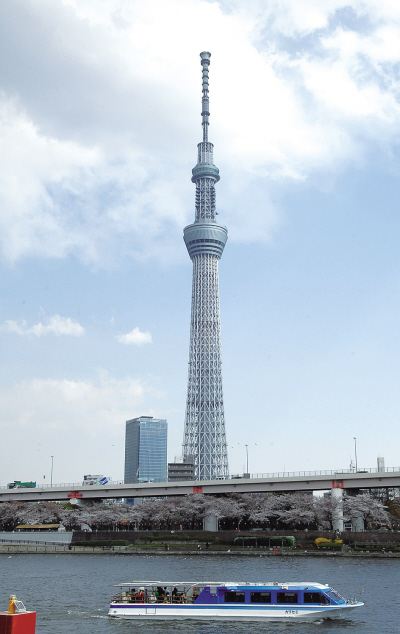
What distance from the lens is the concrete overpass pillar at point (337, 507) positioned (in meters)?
116

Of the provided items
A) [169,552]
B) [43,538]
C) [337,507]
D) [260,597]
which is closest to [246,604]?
[260,597]

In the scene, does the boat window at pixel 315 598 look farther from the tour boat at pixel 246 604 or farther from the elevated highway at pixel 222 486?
the elevated highway at pixel 222 486

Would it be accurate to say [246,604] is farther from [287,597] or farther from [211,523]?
[211,523]

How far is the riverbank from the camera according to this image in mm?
91188

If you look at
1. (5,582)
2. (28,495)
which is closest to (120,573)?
(5,582)

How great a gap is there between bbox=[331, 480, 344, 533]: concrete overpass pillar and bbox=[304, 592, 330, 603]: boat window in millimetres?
68872

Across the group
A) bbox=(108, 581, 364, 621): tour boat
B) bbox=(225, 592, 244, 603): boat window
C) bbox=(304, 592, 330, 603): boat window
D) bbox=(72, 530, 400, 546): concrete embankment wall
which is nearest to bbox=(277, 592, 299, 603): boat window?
bbox=(108, 581, 364, 621): tour boat

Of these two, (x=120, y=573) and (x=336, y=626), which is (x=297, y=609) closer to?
(x=336, y=626)

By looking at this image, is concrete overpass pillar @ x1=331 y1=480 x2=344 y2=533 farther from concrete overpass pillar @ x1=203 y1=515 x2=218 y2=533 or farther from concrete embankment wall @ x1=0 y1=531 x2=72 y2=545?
concrete embankment wall @ x1=0 y1=531 x2=72 y2=545

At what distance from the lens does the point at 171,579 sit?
2571 inches

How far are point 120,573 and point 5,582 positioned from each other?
13369mm

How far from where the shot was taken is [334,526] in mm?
116625

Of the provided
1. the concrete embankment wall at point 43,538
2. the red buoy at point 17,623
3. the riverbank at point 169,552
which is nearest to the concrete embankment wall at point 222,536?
the concrete embankment wall at point 43,538

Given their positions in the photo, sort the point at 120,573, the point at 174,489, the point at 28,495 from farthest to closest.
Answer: the point at 28,495, the point at 174,489, the point at 120,573
